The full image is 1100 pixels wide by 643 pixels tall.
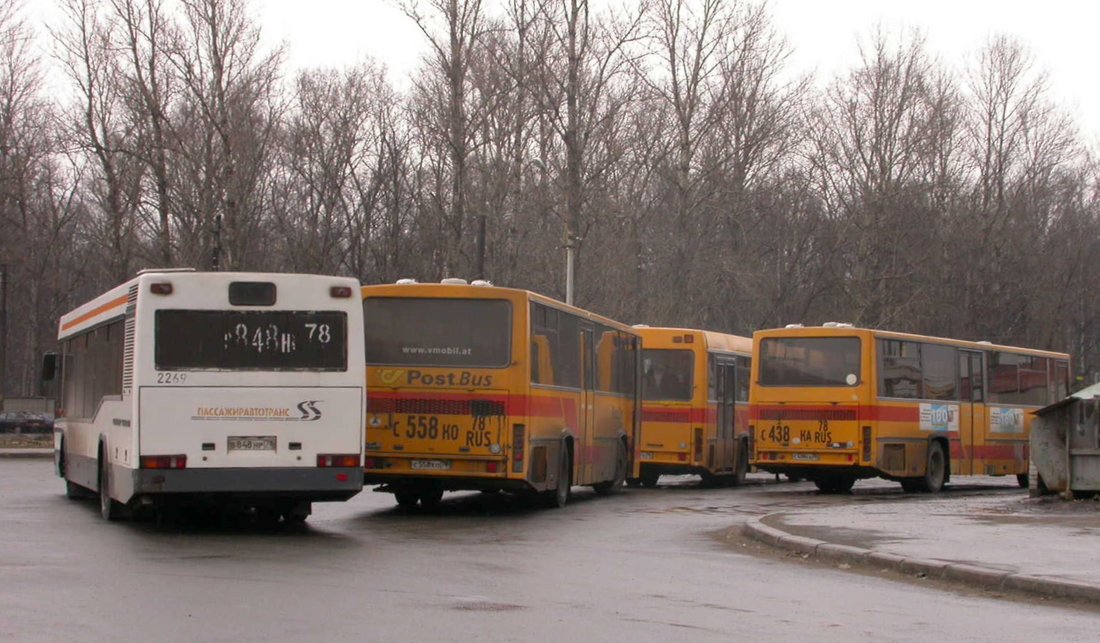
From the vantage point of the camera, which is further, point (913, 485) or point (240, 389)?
point (913, 485)

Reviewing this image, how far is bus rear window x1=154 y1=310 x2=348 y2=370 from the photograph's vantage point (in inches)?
644

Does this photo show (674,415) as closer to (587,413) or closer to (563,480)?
(587,413)

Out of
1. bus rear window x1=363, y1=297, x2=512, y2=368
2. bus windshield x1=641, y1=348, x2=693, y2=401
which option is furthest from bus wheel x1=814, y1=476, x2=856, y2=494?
bus rear window x1=363, y1=297, x2=512, y2=368

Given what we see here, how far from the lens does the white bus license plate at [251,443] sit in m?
16.3

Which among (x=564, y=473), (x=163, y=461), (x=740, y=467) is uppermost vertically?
(x=163, y=461)

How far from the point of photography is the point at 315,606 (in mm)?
10758

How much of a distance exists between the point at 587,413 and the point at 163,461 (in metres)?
9.30

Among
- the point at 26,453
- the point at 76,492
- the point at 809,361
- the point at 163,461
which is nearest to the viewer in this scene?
the point at 163,461

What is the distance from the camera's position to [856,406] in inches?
1086

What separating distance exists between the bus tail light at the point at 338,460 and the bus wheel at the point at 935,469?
15.8m

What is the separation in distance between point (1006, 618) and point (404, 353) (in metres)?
10.7

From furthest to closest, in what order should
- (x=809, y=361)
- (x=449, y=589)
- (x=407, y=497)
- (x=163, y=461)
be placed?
(x=809, y=361) < (x=407, y=497) < (x=163, y=461) < (x=449, y=589)

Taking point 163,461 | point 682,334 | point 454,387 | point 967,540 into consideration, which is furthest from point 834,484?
point 163,461

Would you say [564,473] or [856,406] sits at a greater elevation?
[856,406]
